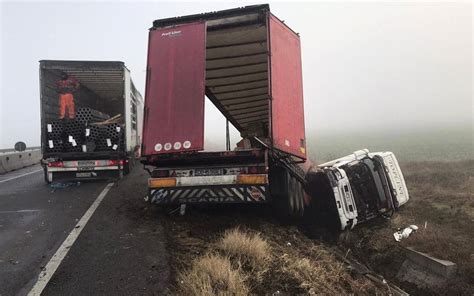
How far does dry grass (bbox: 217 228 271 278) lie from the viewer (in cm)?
486

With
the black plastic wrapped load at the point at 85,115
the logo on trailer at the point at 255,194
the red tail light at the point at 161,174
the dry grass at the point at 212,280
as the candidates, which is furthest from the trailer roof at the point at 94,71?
the dry grass at the point at 212,280

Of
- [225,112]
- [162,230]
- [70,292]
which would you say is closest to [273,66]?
[162,230]

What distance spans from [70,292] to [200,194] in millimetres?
3211

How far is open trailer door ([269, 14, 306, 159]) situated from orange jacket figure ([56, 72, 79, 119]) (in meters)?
7.38

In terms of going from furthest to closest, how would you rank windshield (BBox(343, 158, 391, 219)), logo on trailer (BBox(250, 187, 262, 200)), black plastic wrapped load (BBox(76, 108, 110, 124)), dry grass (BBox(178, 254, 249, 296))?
black plastic wrapped load (BBox(76, 108, 110, 124)), windshield (BBox(343, 158, 391, 219)), logo on trailer (BBox(250, 187, 262, 200)), dry grass (BBox(178, 254, 249, 296))

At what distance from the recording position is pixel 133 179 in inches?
497

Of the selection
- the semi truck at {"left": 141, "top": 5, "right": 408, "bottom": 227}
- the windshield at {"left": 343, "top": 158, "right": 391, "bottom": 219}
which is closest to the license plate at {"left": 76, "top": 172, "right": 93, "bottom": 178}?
the semi truck at {"left": 141, "top": 5, "right": 408, "bottom": 227}

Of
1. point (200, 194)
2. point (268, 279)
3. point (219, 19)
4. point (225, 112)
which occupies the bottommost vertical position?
point (268, 279)

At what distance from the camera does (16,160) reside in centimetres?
1908

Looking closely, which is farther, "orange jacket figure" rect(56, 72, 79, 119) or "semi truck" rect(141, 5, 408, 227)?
"orange jacket figure" rect(56, 72, 79, 119)

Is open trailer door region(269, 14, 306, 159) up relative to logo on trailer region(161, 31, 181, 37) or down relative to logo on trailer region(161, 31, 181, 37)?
down

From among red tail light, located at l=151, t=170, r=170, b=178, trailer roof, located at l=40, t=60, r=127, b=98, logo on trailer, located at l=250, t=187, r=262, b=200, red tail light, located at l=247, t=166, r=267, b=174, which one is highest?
trailer roof, located at l=40, t=60, r=127, b=98

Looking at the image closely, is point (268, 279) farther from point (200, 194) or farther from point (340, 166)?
point (340, 166)

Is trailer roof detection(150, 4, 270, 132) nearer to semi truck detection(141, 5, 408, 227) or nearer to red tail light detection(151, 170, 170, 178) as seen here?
semi truck detection(141, 5, 408, 227)
